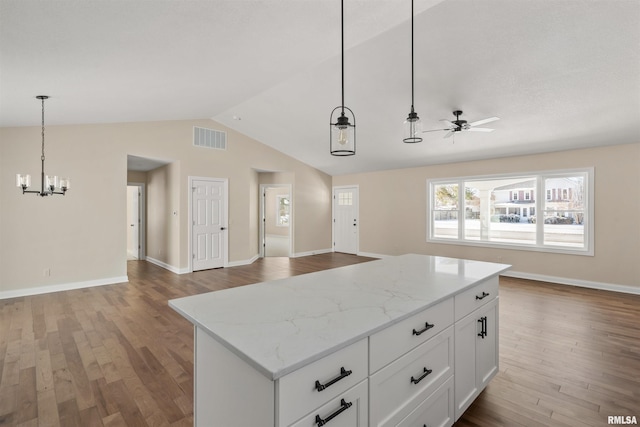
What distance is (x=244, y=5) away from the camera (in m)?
2.43

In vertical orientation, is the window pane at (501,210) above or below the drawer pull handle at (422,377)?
above

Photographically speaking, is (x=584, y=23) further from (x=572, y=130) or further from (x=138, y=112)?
(x=138, y=112)

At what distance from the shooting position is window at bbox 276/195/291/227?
12516 mm

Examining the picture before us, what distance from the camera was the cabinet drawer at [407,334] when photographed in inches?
50.4

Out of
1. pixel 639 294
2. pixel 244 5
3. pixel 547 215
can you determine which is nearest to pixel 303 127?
pixel 244 5

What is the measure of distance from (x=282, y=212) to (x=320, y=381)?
1185 centimetres

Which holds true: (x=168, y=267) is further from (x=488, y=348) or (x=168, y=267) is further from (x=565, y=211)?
(x=565, y=211)

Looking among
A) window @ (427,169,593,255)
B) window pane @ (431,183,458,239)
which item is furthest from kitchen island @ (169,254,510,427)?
window pane @ (431,183,458,239)

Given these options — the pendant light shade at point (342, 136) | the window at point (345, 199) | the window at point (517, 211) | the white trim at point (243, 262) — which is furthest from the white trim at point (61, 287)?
the window at point (517, 211)

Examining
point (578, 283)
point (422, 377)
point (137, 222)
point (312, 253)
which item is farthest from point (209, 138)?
point (578, 283)

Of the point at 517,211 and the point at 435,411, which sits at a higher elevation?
the point at 517,211

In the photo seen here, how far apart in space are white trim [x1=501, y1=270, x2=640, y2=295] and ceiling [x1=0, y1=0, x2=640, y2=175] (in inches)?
91.7

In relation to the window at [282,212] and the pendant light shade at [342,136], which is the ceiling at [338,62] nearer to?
the pendant light shade at [342,136]

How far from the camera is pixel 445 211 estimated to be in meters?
7.08
